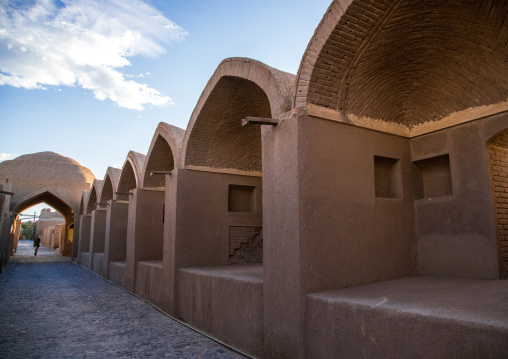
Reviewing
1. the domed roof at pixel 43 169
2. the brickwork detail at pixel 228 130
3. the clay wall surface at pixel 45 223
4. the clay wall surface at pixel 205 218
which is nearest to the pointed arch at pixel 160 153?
the brickwork detail at pixel 228 130

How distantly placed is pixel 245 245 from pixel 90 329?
3.38m

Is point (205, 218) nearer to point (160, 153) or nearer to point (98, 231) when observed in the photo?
point (160, 153)

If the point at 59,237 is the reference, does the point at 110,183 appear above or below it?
above

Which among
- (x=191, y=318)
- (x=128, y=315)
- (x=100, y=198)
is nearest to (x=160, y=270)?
(x=128, y=315)

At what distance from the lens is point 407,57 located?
4.84 m

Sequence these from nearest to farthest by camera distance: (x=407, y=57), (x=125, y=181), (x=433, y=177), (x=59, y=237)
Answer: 1. (x=407, y=57)
2. (x=433, y=177)
3. (x=125, y=181)
4. (x=59, y=237)

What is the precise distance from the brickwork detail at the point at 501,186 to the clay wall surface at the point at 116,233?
1143cm

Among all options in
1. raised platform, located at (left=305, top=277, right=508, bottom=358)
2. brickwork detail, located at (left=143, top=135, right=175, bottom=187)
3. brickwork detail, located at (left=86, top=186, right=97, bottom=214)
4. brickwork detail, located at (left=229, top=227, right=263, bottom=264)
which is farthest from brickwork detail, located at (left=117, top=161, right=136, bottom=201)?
raised platform, located at (left=305, top=277, right=508, bottom=358)

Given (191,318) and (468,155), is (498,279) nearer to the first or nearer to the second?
(468,155)

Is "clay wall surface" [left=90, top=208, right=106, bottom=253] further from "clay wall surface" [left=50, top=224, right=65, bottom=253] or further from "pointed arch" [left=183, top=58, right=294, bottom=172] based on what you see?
"clay wall surface" [left=50, top=224, right=65, bottom=253]

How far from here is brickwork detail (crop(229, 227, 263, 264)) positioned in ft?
26.5

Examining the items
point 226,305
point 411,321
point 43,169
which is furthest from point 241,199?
point 43,169

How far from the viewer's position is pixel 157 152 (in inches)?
399

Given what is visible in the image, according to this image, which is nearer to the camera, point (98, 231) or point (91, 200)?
point (98, 231)
